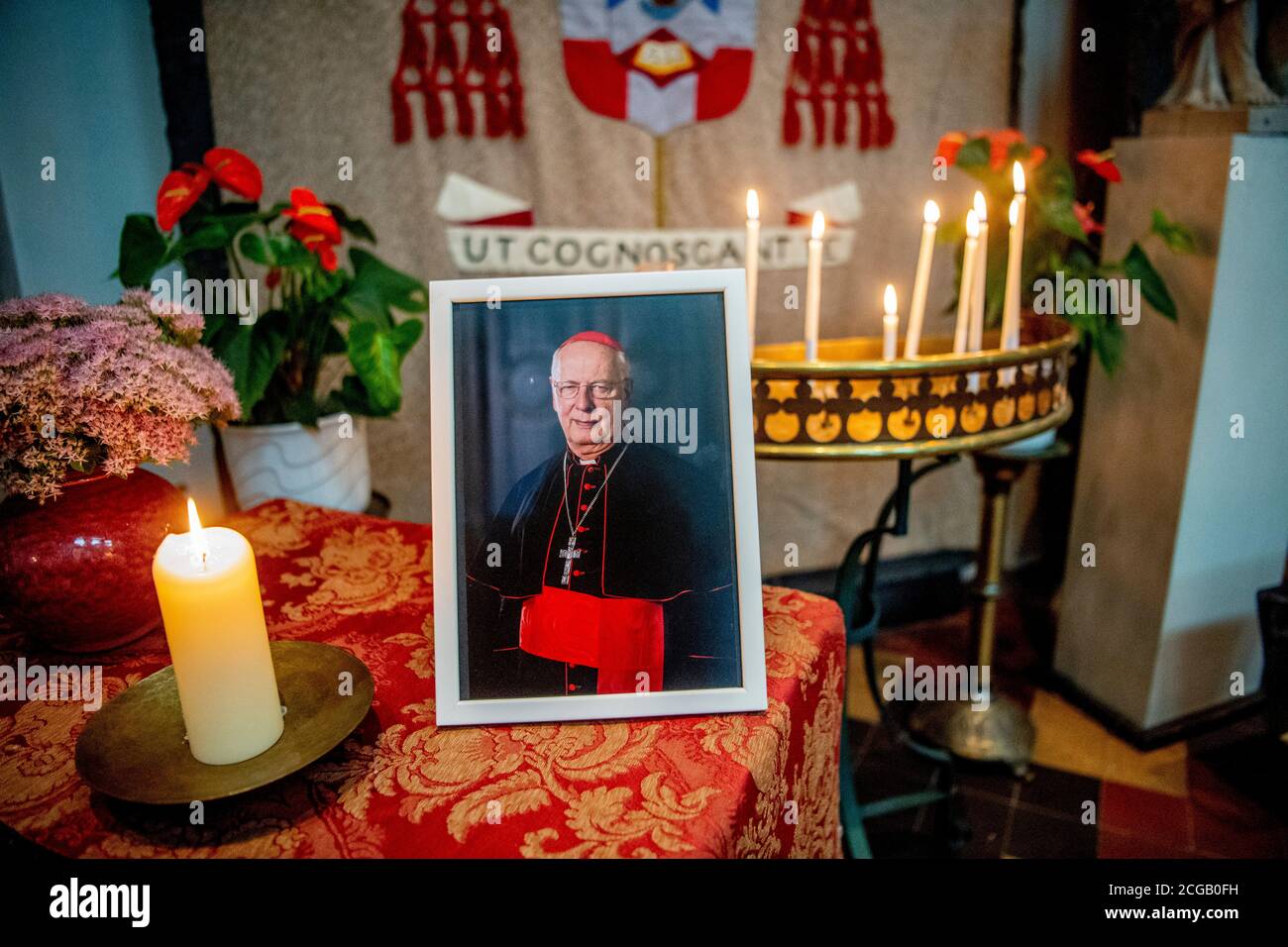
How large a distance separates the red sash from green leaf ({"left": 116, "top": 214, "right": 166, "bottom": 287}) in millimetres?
835

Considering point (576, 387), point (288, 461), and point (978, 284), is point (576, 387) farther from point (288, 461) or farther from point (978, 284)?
point (288, 461)

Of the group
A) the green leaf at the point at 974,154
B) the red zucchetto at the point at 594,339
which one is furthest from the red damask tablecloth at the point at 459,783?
the green leaf at the point at 974,154

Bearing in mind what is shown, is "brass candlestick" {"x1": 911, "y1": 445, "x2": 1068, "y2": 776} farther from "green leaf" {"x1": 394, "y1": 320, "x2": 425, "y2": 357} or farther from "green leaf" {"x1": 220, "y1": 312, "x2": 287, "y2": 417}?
"green leaf" {"x1": 220, "y1": 312, "x2": 287, "y2": 417}

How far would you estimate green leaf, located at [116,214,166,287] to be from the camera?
1143mm

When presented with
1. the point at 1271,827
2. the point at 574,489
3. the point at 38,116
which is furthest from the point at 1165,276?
the point at 38,116

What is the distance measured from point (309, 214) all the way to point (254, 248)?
0.09 m

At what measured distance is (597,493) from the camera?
70 cm

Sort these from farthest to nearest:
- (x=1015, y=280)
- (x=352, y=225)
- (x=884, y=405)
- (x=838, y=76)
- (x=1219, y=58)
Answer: (x=838, y=76)
(x=1219, y=58)
(x=352, y=225)
(x=1015, y=280)
(x=884, y=405)

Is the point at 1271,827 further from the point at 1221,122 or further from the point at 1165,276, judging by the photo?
the point at 1221,122

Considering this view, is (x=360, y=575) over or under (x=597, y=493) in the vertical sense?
under

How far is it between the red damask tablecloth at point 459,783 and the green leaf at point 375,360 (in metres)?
0.50

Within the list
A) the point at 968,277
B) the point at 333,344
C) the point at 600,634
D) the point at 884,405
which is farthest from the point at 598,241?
the point at 600,634

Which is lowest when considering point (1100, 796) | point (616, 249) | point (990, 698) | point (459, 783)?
point (1100, 796)

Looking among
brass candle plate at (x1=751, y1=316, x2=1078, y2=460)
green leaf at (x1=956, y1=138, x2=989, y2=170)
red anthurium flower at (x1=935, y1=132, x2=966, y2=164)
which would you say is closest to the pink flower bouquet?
brass candle plate at (x1=751, y1=316, x2=1078, y2=460)
